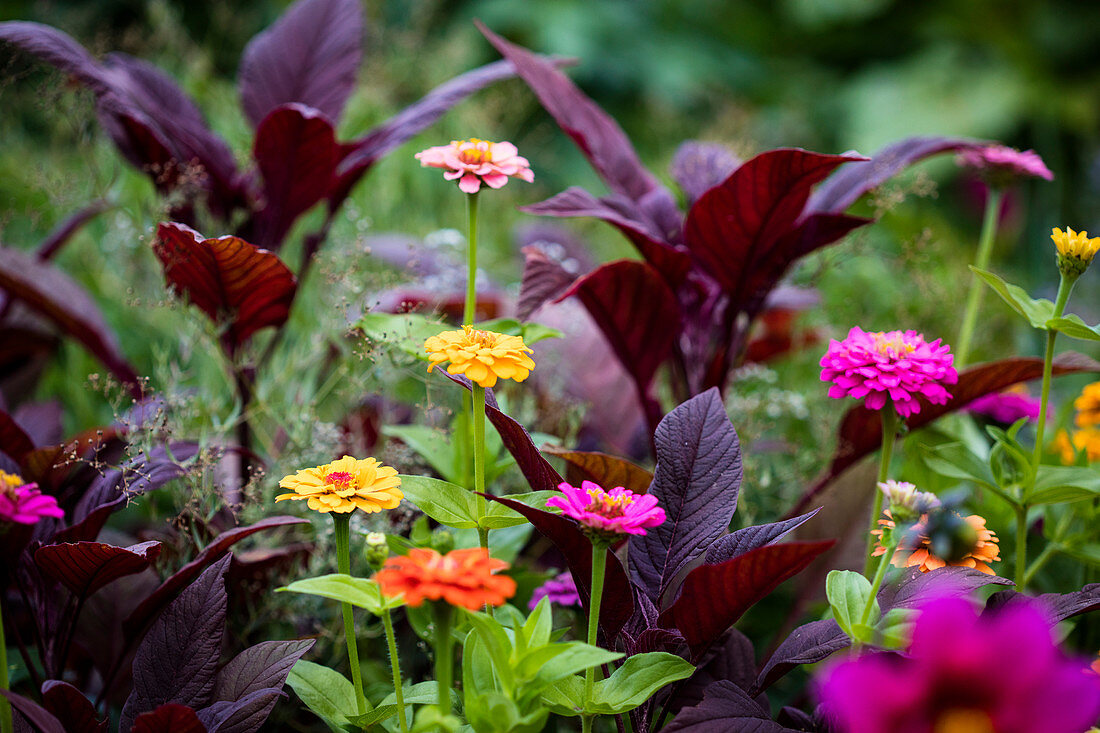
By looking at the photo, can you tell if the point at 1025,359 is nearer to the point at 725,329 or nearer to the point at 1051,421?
the point at 725,329

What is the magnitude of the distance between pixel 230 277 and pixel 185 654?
1.14 feet

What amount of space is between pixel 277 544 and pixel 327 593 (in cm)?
46

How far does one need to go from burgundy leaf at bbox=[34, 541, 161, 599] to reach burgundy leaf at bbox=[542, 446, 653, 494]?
33cm

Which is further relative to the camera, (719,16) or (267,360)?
(719,16)

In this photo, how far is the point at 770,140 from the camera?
2.52 m

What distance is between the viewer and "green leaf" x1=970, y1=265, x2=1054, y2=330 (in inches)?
25.7

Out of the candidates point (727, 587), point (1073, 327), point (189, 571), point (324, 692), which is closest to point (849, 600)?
point (727, 587)

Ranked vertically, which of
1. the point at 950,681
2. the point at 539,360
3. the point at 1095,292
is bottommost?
the point at 1095,292

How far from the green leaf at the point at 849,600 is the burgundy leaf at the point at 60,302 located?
820mm

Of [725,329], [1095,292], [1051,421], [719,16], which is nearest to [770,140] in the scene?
[1095,292]

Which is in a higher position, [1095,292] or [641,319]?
[641,319]

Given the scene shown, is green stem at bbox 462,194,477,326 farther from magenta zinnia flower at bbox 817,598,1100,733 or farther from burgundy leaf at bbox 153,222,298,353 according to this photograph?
magenta zinnia flower at bbox 817,598,1100,733

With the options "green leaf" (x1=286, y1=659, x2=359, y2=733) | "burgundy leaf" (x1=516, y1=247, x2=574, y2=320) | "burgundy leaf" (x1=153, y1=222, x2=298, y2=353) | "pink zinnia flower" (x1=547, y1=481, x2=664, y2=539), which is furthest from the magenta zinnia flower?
"burgundy leaf" (x1=153, y1=222, x2=298, y2=353)

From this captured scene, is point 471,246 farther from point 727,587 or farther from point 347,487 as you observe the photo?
point 727,587
